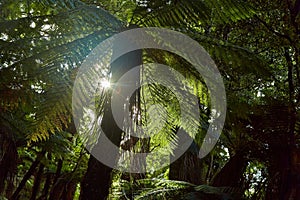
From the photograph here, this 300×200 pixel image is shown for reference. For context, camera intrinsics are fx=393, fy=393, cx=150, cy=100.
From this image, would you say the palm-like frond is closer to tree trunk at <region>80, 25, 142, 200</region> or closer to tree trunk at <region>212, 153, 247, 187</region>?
tree trunk at <region>80, 25, 142, 200</region>

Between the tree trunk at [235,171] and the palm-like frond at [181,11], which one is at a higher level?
the palm-like frond at [181,11]

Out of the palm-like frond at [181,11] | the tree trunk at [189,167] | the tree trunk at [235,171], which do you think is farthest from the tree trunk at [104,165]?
the tree trunk at [189,167]

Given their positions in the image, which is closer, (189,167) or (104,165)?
(104,165)

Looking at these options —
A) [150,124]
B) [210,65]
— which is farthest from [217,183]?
[210,65]

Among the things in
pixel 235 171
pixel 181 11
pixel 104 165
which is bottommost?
pixel 104 165

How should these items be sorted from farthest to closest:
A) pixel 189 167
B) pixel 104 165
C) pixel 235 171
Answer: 1. pixel 189 167
2. pixel 235 171
3. pixel 104 165

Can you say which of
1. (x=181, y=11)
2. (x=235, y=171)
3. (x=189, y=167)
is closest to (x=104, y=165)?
(x=181, y=11)

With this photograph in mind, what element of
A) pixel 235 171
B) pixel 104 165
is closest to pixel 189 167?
pixel 235 171

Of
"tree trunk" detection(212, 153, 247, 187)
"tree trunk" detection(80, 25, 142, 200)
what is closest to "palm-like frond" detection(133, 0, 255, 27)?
"tree trunk" detection(80, 25, 142, 200)

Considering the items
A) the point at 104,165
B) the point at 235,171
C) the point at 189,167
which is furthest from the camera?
the point at 189,167

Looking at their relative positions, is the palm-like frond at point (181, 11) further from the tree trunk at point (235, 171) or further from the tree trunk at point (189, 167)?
the tree trunk at point (189, 167)

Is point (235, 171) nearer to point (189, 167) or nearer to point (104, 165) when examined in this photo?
point (189, 167)

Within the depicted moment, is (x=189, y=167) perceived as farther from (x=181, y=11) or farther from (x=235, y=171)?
(x=181, y=11)

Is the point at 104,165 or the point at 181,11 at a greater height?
the point at 181,11
